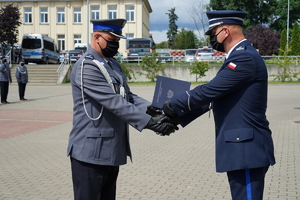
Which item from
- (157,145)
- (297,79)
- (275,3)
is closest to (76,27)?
(275,3)

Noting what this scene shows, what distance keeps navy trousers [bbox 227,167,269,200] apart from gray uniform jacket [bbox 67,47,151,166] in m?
0.88

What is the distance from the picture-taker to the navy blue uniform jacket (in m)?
3.21

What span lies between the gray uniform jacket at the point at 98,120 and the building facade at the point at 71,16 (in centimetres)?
5605

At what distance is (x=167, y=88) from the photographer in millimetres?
3799

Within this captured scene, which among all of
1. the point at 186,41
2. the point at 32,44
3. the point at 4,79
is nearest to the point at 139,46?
the point at 32,44

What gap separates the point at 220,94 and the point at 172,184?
3.06 metres

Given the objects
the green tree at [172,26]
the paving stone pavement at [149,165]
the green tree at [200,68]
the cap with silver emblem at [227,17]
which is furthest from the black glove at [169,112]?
the green tree at [172,26]

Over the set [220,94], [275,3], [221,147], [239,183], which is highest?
[275,3]

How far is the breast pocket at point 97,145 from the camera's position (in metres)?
3.45

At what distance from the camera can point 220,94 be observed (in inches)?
129

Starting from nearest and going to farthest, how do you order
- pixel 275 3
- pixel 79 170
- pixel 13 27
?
pixel 79 170
pixel 13 27
pixel 275 3

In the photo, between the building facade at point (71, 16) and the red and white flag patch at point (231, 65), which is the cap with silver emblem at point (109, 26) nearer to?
the red and white flag patch at point (231, 65)

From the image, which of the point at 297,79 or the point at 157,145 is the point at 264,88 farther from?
the point at 297,79

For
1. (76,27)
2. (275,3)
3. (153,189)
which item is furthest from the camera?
(275,3)
